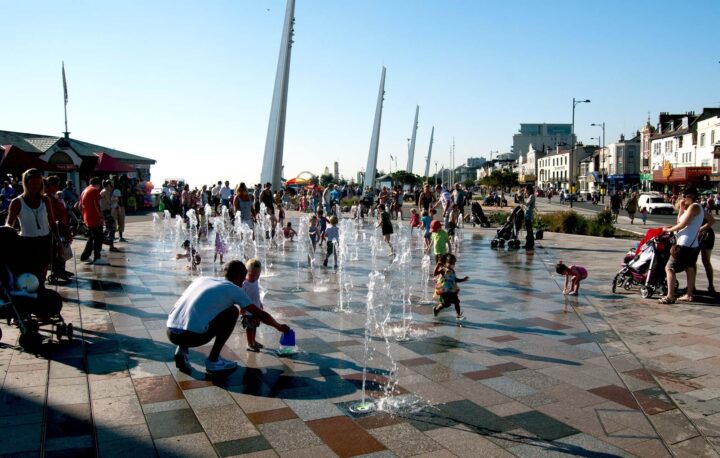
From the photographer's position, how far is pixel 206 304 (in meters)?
5.23

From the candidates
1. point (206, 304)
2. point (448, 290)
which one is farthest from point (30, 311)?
point (448, 290)

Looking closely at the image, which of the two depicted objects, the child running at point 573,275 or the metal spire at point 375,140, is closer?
the child running at point 573,275

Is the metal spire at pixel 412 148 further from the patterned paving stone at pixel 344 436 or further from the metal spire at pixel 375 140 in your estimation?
the patterned paving stone at pixel 344 436

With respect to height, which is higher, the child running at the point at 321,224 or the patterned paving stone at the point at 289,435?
the child running at the point at 321,224

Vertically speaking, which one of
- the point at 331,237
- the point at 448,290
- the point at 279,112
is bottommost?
the point at 448,290

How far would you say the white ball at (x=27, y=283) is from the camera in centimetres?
592

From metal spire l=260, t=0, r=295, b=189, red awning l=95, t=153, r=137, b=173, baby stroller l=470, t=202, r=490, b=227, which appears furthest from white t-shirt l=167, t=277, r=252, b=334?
red awning l=95, t=153, r=137, b=173

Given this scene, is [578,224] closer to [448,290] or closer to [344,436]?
[448,290]

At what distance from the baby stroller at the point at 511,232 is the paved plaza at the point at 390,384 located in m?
7.38

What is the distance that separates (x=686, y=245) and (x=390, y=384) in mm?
5602

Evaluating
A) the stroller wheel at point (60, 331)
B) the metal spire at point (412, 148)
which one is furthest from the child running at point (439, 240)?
the metal spire at point (412, 148)

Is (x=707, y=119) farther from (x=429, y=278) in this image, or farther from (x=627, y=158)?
(x=429, y=278)

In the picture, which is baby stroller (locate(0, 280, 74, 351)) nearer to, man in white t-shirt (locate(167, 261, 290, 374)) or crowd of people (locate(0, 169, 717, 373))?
crowd of people (locate(0, 169, 717, 373))

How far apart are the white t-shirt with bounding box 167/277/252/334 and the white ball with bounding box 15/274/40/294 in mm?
1688
